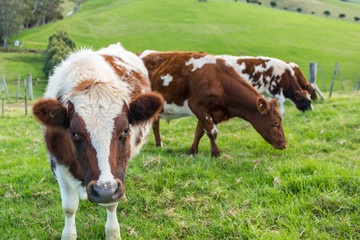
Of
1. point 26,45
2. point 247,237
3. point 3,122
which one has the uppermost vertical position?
point 247,237

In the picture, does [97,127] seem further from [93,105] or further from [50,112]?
[50,112]

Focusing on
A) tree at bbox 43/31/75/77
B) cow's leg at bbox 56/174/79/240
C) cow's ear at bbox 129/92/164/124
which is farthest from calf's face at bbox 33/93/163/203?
tree at bbox 43/31/75/77

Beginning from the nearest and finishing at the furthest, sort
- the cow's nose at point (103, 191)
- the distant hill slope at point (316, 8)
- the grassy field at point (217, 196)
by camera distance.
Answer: the cow's nose at point (103, 191), the grassy field at point (217, 196), the distant hill slope at point (316, 8)

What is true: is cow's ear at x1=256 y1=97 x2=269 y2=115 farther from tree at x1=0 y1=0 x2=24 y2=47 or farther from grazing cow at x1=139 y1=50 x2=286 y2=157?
tree at x1=0 y1=0 x2=24 y2=47

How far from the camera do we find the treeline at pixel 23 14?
5519cm

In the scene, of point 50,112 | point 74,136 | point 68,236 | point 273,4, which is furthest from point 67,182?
point 273,4

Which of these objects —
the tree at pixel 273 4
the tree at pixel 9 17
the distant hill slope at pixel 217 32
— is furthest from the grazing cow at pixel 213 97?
the tree at pixel 273 4

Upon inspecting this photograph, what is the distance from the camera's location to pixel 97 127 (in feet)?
8.71

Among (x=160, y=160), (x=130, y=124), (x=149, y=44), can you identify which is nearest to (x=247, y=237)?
(x=130, y=124)

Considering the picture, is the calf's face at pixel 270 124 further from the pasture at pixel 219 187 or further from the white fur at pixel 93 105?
the white fur at pixel 93 105

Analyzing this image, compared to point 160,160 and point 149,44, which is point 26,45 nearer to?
point 149,44

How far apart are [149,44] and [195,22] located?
17754 millimetres

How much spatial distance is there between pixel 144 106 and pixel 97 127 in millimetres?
538

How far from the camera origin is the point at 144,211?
4113mm
